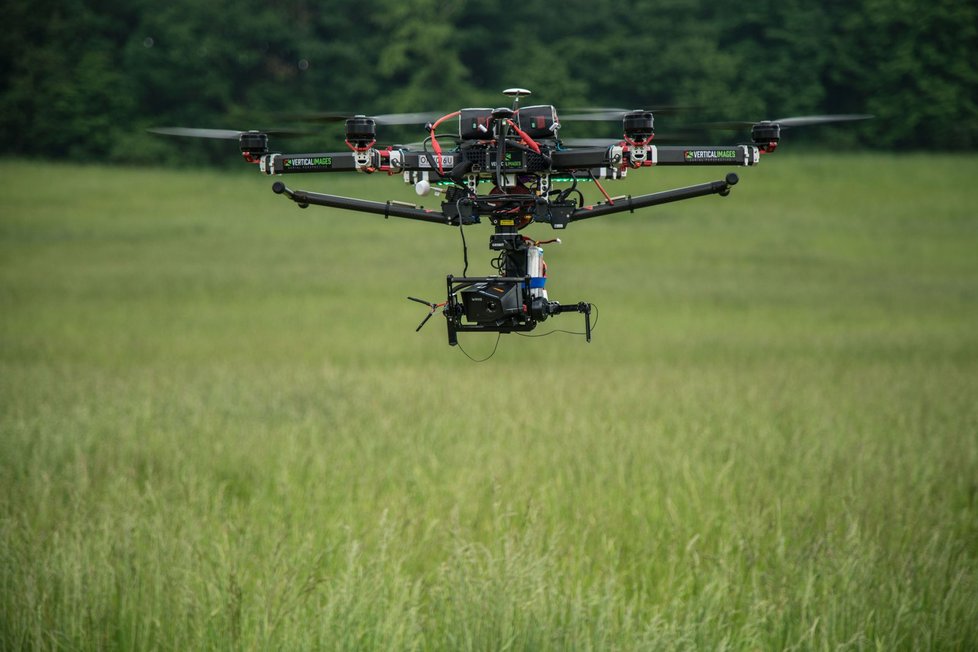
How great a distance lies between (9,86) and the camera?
67.8 metres

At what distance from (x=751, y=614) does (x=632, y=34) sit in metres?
54.1

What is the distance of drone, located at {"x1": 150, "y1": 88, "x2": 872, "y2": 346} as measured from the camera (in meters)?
6.32

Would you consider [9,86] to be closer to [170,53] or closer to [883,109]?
[170,53]

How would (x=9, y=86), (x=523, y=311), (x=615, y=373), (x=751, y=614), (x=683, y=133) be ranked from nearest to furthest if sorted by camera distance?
(x=523, y=311)
(x=683, y=133)
(x=751, y=614)
(x=615, y=373)
(x=9, y=86)

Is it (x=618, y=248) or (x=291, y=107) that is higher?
(x=291, y=107)

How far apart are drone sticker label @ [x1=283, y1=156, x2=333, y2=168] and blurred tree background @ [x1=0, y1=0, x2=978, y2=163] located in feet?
125

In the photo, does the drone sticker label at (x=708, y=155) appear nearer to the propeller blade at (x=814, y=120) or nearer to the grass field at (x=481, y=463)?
the propeller blade at (x=814, y=120)

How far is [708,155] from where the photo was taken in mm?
6543

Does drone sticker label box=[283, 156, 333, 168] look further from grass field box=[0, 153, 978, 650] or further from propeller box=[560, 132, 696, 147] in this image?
grass field box=[0, 153, 978, 650]

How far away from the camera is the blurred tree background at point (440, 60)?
166 ft

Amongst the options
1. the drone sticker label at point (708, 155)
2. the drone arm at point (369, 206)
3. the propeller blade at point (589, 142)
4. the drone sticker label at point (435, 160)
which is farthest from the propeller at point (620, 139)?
the drone arm at point (369, 206)

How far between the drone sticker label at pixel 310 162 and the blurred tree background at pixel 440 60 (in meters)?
38.1

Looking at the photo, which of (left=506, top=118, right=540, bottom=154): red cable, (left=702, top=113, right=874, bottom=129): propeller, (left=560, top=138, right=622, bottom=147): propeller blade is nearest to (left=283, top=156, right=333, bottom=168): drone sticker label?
(left=506, top=118, right=540, bottom=154): red cable

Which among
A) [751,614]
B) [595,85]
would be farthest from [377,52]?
[751,614]
